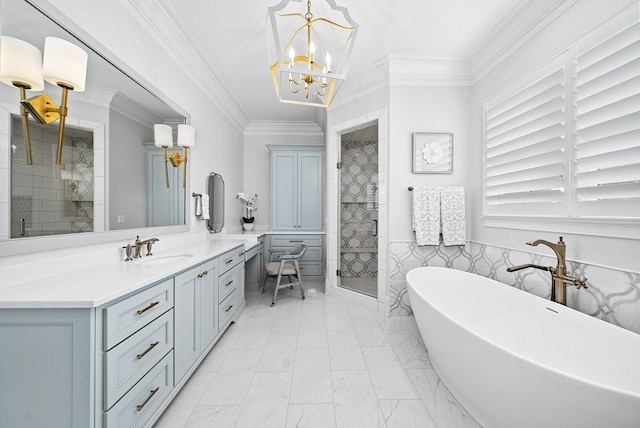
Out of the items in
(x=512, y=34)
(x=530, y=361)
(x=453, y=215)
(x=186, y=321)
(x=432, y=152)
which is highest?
(x=512, y=34)

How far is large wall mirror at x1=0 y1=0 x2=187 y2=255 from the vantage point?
39.0 inches

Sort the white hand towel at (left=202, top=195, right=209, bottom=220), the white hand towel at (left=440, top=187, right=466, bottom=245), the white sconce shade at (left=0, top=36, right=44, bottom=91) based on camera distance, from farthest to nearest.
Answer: the white hand towel at (left=202, top=195, right=209, bottom=220) → the white hand towel at (left=440, top=187, right=466, bottom=245) → the white sconce shade at (left=0, top=36, right=44, bottom=91)

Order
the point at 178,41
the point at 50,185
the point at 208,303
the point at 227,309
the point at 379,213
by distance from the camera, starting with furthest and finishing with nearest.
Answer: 1. the point at 379,213
2. the point at 227,309
3. the point at 178,41
4. the point at 208,303
5. the point at 50,185

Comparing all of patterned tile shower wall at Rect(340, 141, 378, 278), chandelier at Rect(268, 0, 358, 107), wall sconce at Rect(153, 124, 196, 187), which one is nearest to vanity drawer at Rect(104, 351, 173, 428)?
wall sconce at Rect(153, 124, 196, 187)

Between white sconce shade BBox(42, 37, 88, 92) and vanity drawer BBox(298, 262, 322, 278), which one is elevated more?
white sconce shade BBox(42, 37, 88, 92)

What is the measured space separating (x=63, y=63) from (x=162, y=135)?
0.81 metres

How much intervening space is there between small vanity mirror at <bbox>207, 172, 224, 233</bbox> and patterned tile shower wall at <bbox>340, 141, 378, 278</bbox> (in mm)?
1766

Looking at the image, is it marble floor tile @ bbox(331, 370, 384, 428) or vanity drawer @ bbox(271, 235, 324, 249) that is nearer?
→ marble floor tile @ bbox(331, 370, 384, 428)

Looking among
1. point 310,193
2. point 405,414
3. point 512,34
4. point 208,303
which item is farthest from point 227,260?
point 512,34

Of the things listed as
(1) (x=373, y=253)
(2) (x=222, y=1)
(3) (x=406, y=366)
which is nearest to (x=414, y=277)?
(3) (x=406, y=366)

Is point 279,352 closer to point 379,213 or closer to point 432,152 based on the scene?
point 379,213

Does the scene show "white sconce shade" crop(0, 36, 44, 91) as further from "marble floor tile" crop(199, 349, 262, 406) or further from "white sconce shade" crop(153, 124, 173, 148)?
"marble floor tile" crop(199, 349, 262, 406)

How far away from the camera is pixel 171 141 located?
1997 mm

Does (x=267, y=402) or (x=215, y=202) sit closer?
(x=267, y=402)
